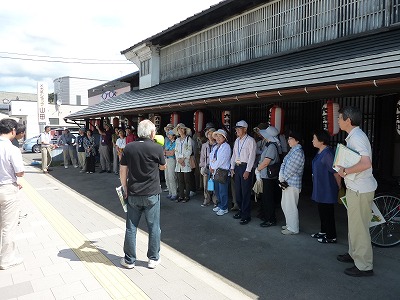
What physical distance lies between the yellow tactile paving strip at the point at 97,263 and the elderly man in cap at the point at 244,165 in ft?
8.98

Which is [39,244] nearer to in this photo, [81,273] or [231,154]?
[81,273]

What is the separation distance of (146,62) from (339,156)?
1194cm

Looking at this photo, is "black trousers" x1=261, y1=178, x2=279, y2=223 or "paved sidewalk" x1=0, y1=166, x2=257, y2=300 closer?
"paved sidewalk" x1=0, y1=166, x2=257, y2=300

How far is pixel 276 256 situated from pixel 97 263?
8.44 ft

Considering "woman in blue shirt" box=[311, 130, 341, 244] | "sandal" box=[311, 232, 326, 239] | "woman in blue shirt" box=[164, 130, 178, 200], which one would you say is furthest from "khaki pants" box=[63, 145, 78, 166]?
"woman in blue shirt" box=[311, 130, 341, 244]

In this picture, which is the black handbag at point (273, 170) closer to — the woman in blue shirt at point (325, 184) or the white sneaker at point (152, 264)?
the woman in blue shirt at point (325, 184)

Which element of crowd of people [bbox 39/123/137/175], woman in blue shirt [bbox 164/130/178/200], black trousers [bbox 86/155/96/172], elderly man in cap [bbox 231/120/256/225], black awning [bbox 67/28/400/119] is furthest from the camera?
black trousers [bbox 86/155/96/172]

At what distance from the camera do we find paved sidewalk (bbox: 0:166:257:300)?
3531 mm

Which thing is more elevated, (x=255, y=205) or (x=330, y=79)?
(x=330, y=79)

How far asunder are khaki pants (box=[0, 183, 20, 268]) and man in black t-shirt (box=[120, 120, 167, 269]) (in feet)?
5.07

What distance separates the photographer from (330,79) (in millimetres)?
4664

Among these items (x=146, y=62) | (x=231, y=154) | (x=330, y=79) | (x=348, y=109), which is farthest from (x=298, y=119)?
(x=146, y=62)

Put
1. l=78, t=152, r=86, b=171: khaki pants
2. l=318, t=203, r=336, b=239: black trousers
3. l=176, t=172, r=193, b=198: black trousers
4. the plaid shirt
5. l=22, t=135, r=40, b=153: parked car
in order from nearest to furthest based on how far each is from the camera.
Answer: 1. l=318, t=203, r=336, b=239: black trousers
2. the plaid shirt
3. l=176, t=172, r=193, b=198: black trousers
4. l=78, t=152, r=86, b=171: khaki pants
5. l=22, t=135, r=40, b=153: parked car

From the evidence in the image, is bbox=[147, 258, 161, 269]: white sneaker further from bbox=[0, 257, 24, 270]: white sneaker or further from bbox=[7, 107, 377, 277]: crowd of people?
bbox=[0, 257, 24, 270]: white sneaker
